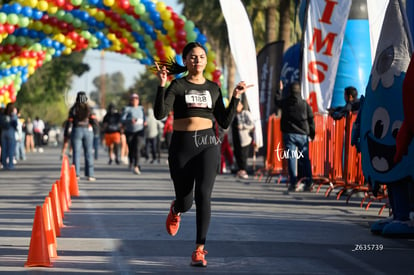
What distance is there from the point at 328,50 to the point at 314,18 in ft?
2.12

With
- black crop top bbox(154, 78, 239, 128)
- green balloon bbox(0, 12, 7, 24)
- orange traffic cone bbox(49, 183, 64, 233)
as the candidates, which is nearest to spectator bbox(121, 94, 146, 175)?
green balloon bbox(0, 12, 7, 24)

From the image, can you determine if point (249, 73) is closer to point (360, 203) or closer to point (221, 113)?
point (360, 203)

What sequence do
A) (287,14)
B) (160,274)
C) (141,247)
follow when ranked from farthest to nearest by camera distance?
(287,14), (141,247), (160,274)

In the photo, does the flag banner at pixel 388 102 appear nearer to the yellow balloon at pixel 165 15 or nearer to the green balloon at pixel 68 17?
the yellow balloon at pixel 165 15

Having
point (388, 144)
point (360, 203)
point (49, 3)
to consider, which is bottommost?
point (360, 203)

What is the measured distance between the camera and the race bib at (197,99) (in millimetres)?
8273

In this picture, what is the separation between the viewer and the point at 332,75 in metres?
16.9

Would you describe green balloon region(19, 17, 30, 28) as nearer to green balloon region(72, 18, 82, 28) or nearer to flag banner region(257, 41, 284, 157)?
green balloon region(72, 18, 82, 28)

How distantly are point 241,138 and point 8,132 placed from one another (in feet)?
20.6

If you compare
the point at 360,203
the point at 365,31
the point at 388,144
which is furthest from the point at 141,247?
the point at 365,31

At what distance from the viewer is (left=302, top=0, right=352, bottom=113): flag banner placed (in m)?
16.6

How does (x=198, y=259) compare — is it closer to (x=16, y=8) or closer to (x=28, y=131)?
(x=16, y=8)

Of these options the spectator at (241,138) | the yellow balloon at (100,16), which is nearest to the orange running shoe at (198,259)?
the spectator at (241,138)

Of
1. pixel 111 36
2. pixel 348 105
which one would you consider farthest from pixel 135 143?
pixel 348 105
